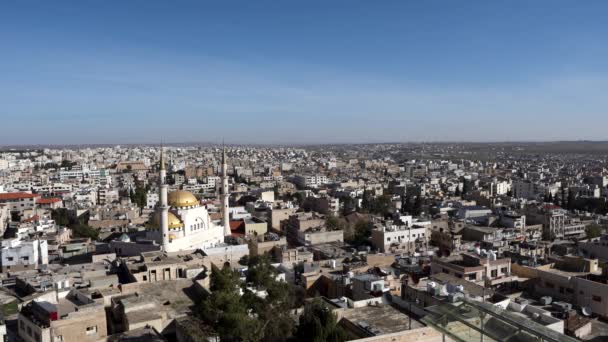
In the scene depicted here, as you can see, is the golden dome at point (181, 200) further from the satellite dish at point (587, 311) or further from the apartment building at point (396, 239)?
the satellite dish at point (587, 311)

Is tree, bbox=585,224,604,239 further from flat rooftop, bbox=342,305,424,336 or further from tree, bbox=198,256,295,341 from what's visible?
tree, bbox=198,256,295,341

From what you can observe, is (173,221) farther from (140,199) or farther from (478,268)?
(140,199)

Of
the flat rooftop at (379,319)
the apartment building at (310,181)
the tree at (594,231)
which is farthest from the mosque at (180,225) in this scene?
the apartment building at (310,181)

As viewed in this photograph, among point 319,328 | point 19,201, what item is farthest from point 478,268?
point 19,201

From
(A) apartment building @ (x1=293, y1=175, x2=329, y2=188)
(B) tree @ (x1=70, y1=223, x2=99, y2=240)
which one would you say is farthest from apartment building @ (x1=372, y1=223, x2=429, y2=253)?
(A) apartment building @ (x1=293, y1=175, x2=329, y2=188)

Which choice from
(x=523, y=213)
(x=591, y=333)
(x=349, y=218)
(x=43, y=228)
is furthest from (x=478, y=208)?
(x=43, y=228)

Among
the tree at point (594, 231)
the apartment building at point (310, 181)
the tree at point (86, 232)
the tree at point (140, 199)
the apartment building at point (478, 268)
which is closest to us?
the apartment building at point (478, 268)
